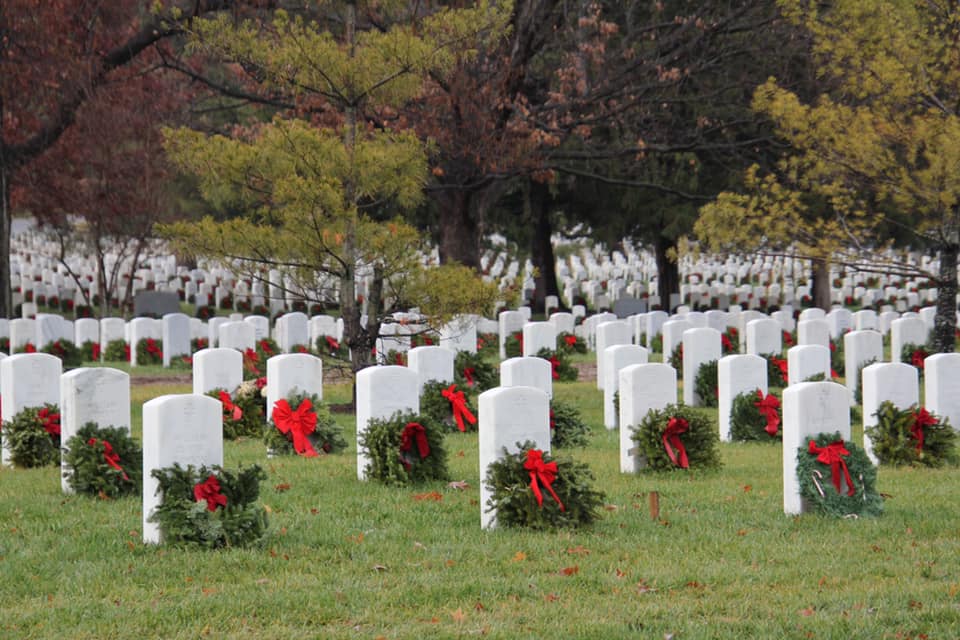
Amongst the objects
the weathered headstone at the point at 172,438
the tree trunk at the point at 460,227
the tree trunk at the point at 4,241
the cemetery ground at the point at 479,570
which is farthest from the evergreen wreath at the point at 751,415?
the tree trunk at the point at 4,241

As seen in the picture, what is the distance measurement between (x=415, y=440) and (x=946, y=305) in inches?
420

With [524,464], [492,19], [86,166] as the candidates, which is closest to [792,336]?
[492,19]

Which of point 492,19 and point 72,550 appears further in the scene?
point 492,19

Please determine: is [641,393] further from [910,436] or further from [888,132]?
[888,132]

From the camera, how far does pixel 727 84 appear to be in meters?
24.3

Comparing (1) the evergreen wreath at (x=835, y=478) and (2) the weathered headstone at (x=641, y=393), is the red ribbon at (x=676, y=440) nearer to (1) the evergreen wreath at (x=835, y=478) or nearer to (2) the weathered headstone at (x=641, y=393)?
(2) the weathered headstone at (x=641, y=393)

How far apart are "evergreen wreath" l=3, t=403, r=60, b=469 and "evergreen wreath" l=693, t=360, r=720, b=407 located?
8.03 m

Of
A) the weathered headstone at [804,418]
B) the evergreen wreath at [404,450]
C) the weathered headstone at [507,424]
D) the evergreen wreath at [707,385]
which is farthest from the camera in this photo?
the evergreen wreath at [707,385]

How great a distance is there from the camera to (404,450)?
1010cm

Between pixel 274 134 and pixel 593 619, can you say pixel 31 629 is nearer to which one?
pixel 593 619

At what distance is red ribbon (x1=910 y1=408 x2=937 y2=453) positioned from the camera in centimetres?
1120

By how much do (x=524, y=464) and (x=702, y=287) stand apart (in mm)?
31733

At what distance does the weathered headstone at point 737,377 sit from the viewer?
13.2 metres

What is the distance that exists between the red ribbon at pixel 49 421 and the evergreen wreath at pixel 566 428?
184 inches
